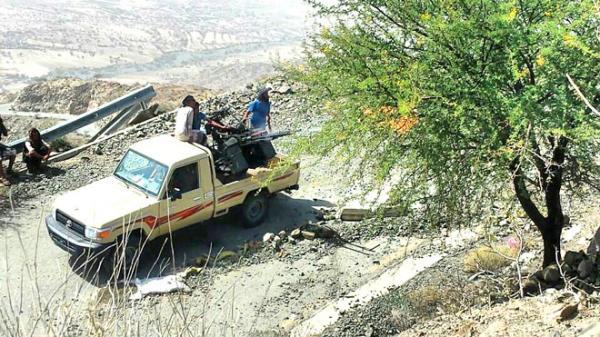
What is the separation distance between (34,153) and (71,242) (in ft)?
15.8

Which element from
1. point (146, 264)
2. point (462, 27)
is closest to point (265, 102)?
point (146, 264)

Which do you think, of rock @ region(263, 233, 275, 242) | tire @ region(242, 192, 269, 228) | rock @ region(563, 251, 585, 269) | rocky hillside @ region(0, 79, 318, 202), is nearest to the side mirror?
tire @ region(242, 192, 269, 228)

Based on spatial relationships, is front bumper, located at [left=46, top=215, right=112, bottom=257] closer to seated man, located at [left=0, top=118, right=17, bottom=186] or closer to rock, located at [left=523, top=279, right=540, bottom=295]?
seated man, located at [left=0, top=118, right=17, bottom=186]

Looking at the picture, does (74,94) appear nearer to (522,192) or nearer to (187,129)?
(187,129)

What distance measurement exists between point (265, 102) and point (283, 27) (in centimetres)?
7725

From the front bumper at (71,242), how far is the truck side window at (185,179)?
4.73ft

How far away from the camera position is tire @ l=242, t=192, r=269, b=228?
38.8 ft

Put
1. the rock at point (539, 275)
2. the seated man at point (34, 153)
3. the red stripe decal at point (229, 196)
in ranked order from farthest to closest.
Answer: the seated man at point (34, 153), the red stripe decal at point (229, 196), the rock at point (539, 275)

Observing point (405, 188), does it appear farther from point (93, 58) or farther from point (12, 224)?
point (93, 58)

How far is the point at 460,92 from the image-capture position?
782 centimetres

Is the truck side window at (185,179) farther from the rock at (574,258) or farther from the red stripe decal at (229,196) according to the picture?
the rock at (574,258)

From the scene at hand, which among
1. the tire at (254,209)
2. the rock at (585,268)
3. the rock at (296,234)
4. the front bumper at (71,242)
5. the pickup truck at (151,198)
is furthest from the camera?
the tire at (254,209)

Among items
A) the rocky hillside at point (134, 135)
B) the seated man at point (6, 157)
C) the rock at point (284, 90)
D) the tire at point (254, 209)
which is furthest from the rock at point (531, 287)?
the rock at point (284, 90)

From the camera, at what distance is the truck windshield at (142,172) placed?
10633mm
